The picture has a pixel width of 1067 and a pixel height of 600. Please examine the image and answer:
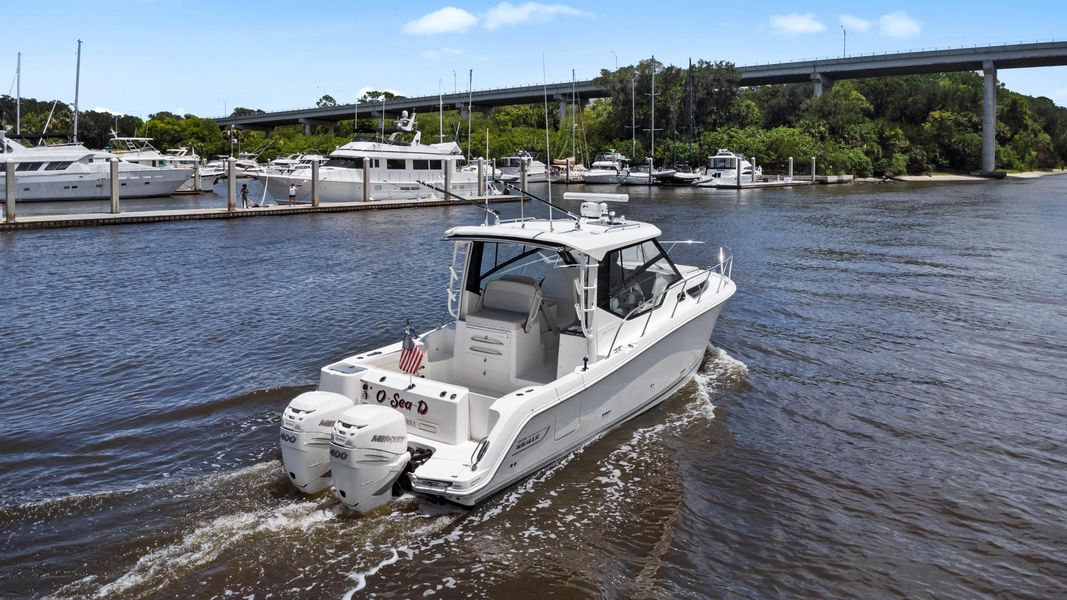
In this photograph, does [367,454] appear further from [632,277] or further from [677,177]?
[677,177]

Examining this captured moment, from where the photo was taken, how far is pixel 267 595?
21.3 feet

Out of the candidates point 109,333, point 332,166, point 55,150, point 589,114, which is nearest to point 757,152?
point 589,114

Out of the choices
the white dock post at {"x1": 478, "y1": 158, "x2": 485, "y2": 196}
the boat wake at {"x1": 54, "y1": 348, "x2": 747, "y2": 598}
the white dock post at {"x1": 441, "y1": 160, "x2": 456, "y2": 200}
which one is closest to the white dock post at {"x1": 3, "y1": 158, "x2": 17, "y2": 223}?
the white dock post at {"x1": 441, "y1": 160, "x2": 456, "y2": 200}

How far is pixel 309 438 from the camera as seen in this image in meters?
7.52

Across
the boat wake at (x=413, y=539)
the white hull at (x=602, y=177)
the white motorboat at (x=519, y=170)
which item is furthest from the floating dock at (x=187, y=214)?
the white hull at (x=602, y=177)

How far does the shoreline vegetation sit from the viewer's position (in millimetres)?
89125

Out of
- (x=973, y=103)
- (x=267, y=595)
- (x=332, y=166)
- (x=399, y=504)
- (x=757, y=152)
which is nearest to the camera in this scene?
(x=267, y=595)

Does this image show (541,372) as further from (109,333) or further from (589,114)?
(589,114)

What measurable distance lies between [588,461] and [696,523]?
64.9 inches

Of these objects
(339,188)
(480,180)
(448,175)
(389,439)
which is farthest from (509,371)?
(480,180)

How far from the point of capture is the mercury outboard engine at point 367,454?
7168mm

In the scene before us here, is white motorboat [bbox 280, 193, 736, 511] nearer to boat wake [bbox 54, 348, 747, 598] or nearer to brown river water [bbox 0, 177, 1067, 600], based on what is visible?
boat wake [bbox 54, 348, 747, 598]

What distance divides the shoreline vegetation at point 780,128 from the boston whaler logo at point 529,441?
2917 inches

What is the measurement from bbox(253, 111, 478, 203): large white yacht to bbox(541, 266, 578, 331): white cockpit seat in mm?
38157
